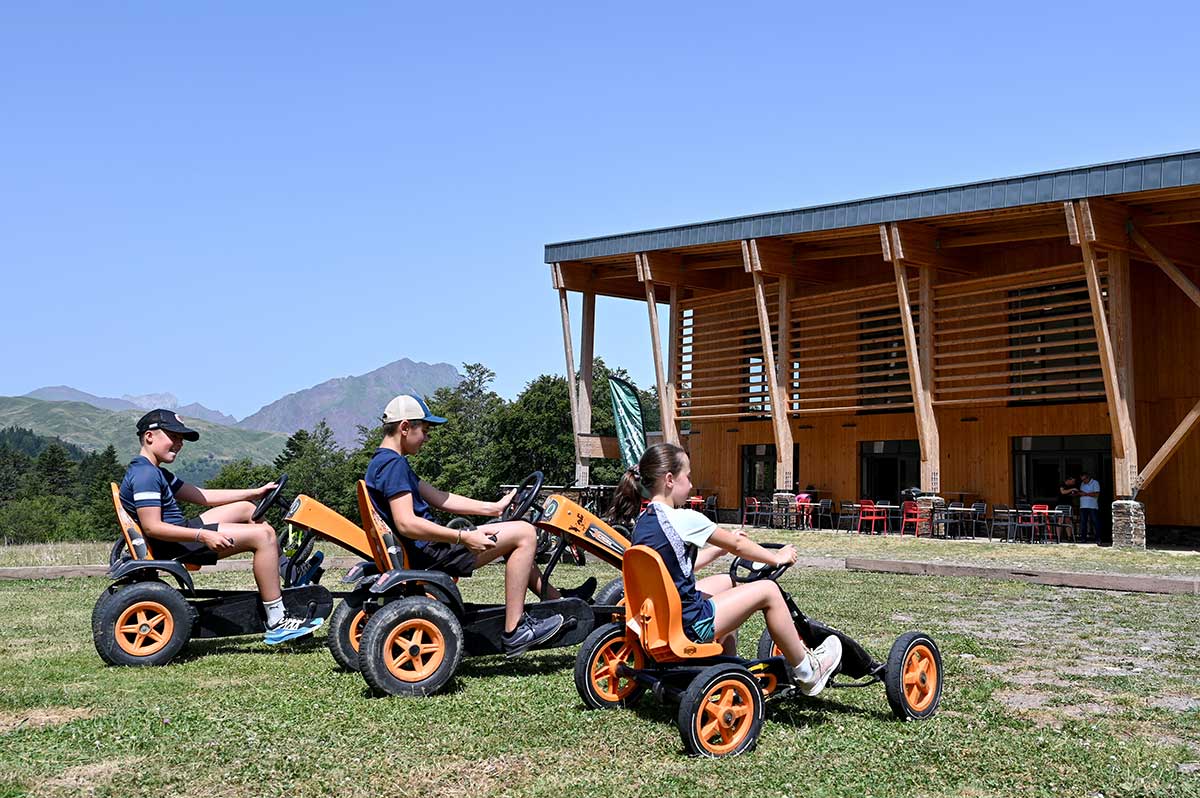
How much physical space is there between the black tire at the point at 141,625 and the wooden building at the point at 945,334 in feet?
63.0

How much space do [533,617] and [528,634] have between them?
0.15m

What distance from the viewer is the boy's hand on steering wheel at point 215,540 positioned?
7.30m

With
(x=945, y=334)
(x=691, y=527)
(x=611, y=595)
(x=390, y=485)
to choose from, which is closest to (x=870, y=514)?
(x=945, y=334)

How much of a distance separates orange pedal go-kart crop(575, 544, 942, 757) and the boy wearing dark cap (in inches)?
109

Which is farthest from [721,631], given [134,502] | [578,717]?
[134,502]

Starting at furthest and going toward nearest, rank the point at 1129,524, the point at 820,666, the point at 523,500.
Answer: the point at 1129,524 < the point at 523,500 < the point at 820,666

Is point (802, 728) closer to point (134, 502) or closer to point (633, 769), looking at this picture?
point (633, 769)

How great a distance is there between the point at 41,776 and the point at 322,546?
16.0m

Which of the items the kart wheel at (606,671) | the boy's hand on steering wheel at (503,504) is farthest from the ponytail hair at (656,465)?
the boy's hand on steering wheel at (503,504)

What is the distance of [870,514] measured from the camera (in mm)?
29578

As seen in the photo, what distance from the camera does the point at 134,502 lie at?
7301 millimetres

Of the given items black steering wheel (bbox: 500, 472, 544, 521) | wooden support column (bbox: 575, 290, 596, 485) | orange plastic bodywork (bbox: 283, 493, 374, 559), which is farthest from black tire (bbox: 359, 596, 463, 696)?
wooden support column (bbox: 575, 290, 596, 485)

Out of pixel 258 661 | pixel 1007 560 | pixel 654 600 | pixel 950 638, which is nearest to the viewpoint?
pixel 654 600

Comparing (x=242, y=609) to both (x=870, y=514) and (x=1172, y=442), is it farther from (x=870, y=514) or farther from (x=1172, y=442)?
(x=870, y=514)
